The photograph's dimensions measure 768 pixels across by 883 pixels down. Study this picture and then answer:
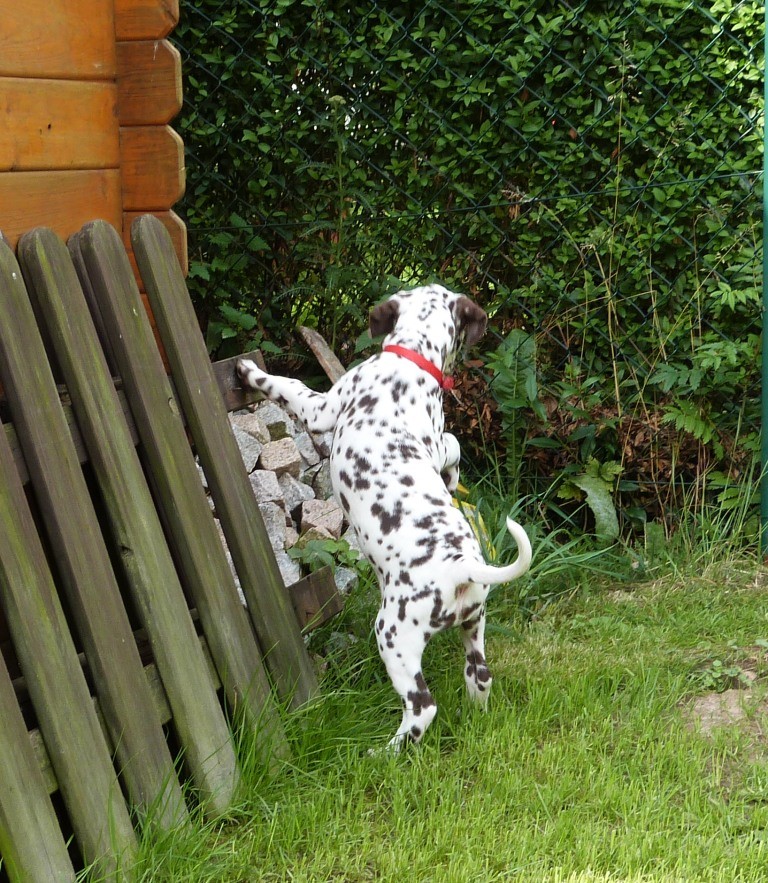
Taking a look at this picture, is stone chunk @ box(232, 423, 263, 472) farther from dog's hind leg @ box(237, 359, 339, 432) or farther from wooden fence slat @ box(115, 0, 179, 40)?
wooden fence slat @ box(115, 0, 179, 40)

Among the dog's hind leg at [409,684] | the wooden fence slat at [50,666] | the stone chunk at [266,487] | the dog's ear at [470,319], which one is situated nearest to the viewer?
the wooden fence slat at [50,666]

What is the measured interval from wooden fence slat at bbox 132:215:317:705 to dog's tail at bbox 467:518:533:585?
25.9 inches

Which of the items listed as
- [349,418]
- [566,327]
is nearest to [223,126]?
A: [566,327]

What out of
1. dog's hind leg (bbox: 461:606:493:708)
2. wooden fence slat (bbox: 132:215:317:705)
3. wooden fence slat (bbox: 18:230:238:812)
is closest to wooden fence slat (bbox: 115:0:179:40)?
wooden fence slat (bbox: 132:215:317:705)

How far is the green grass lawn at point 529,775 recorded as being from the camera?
9.34 feet

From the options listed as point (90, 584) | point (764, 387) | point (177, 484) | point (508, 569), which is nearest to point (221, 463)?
point (177, 484)

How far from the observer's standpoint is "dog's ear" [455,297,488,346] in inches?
163

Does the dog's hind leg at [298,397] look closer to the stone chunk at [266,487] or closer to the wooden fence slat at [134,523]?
the stone chunk at [266,487]

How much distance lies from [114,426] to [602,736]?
6.07 ft

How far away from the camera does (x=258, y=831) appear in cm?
296

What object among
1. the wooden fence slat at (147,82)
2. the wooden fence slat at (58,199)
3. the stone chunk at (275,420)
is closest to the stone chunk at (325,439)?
the stone chunk at (275,420)

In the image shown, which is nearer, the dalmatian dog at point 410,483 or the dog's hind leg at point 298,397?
the dalmatian dog at point 410,483

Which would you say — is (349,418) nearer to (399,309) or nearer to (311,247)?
(399,309)

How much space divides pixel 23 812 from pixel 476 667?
1.62 meters
